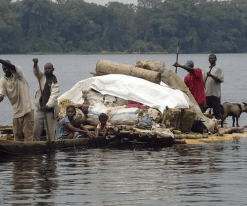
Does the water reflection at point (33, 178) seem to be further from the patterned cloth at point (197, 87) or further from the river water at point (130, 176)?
the patterned cloth at point (197, 87)

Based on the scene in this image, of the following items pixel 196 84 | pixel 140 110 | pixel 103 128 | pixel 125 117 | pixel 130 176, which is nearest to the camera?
pixel 130 176

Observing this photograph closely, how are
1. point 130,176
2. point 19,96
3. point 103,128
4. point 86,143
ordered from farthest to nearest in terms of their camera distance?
point 103,128 < point 86,143 < point 19,96 < point 130,176

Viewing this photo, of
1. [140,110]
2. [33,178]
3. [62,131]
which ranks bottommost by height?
[33,178]

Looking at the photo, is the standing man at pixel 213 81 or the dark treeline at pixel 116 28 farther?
the dark treeline at pixel 116 28

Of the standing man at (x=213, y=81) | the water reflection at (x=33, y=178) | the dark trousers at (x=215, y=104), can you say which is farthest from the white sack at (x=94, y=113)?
the dark trousers at (x=215, y=104)

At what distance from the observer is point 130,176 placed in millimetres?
13805

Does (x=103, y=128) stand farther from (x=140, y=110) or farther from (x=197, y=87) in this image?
(x=197, y=87)

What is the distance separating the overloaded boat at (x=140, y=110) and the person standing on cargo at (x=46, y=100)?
34cm

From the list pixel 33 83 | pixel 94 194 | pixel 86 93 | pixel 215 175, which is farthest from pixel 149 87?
pixel 33 83

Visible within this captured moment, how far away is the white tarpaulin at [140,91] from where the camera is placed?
18375mm

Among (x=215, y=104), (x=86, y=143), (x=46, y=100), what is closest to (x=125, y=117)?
(x=86, y=143)

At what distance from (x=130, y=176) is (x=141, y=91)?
4937 mm

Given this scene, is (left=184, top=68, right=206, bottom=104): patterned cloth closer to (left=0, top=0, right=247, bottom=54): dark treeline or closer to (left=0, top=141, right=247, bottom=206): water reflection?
(left=0, top=141, right=247, bottom=206): water reflection

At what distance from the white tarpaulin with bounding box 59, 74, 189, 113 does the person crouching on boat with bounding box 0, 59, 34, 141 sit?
316cm
